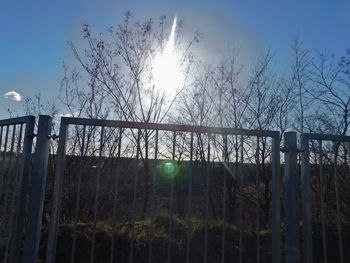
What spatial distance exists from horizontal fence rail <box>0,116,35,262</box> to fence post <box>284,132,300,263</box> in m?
2.04

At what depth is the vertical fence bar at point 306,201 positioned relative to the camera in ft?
9.19

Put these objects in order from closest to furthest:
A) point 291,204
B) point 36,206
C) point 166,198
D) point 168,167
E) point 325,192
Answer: point 36,206, point 291,204, point 168,167, point 325,192, point 166,198

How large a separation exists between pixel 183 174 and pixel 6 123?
8.14 ft

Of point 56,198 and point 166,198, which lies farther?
point 166,198

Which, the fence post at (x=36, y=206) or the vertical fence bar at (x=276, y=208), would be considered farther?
the vertical fence bar at (x=276, y=208)

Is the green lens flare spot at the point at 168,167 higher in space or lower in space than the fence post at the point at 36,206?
higher

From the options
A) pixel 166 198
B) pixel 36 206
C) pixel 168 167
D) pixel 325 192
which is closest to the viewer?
pixel 36 206

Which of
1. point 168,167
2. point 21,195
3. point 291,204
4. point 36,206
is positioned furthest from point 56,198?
point 291,204

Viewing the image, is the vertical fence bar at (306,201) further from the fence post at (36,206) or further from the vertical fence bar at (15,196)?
the vertical fence bar at (15,196)

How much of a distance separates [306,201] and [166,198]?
3429mm

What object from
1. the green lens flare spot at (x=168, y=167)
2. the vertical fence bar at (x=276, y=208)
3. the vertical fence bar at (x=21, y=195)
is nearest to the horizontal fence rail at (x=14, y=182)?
the vertical fence bar at (x=21, y=195)

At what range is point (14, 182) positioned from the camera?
2.88 meters

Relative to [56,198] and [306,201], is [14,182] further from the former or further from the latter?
[306,201]

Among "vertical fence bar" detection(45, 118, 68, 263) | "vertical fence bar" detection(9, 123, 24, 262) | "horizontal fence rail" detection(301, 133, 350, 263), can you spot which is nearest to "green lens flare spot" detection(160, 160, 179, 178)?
"vertical fence bar" detection(45, 118, 68, 263)
